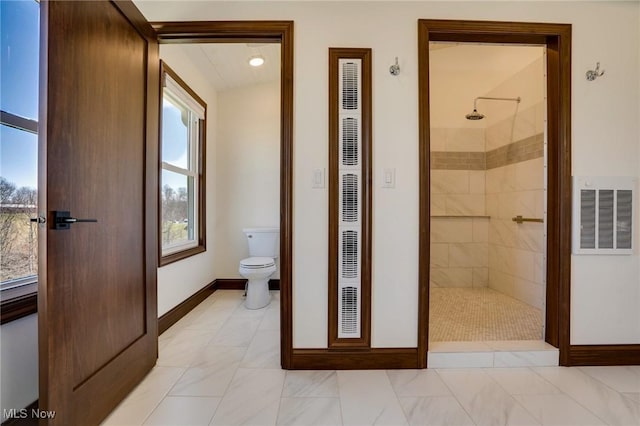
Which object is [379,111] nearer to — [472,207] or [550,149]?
[550,149]

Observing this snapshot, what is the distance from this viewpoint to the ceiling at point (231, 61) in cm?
267

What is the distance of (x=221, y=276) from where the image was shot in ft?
11.7

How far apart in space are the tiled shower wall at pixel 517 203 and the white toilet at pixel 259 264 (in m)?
2.48

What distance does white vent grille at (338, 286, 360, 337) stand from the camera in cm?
180

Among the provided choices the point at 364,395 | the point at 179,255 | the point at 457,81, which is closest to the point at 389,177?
the point at 364,395

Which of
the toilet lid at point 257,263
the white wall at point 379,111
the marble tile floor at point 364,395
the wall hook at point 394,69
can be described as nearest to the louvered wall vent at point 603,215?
the white wall at point 379,111

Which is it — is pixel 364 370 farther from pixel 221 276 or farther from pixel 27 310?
pixel 221 276

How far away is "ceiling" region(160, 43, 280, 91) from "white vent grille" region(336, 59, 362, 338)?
1.08m

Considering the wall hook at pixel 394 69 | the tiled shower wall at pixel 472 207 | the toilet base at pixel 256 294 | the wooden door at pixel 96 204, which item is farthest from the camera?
the tiled shower wall at pixel 472 207

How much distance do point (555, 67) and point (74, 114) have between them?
2596 millimetres

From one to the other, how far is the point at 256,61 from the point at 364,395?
2.97 m

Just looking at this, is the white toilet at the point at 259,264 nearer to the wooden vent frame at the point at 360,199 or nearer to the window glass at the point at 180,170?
the window glass at the point at 180,170
